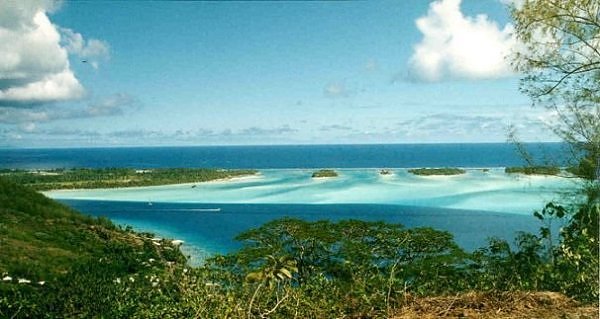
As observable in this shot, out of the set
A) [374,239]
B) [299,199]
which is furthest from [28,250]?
[299,199]

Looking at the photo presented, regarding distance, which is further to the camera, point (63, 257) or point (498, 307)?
point (63, 257)

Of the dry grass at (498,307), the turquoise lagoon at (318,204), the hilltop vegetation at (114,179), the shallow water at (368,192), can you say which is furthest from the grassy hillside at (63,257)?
the hilltop vegetation at (114,179)

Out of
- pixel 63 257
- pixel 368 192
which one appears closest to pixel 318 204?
pixel 368 192

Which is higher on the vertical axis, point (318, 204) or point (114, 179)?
point (114, 179)

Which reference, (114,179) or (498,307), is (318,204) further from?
(498,307)

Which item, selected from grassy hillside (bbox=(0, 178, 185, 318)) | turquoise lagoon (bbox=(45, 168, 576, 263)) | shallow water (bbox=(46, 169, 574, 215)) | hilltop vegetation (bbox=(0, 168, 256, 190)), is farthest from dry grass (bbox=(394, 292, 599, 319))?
hilltop vegetation (bbox=(0, 168, 256, 190))

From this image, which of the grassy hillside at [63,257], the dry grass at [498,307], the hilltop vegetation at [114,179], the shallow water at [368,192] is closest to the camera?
the dry grass at [498,307]

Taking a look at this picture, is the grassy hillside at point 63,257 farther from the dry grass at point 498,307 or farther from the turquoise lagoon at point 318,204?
the turquoise lagoon at point 318,204

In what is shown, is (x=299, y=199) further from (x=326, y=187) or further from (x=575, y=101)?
(x=575, y=101)

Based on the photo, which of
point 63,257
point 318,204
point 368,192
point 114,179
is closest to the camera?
point 63,257

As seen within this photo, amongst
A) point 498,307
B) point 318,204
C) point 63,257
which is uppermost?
point 498,307
